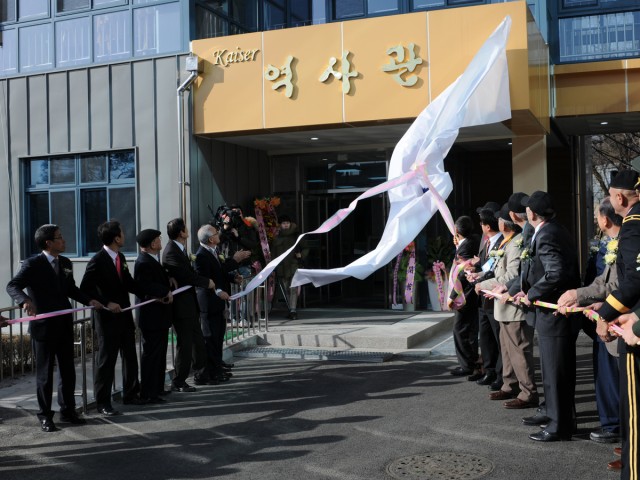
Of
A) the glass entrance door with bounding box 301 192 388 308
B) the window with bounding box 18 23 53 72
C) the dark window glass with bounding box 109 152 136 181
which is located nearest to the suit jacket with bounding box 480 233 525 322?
the glass entrance door with bounding box 301 192 388 308

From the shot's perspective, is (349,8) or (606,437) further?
(349,8)

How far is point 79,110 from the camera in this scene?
545 inches

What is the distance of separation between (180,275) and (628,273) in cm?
516

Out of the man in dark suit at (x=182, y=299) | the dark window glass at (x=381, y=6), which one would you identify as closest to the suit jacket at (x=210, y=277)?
the man in dark suit at (x=182, y=299)

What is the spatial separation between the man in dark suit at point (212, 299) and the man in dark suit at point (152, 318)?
3.00 ft

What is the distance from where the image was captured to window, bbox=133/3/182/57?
1350cm

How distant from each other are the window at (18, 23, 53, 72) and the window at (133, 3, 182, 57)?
1.93m

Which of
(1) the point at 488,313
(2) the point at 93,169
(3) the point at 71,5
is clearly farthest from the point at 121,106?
(1) the point at 488,313

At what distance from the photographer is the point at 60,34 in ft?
46.7

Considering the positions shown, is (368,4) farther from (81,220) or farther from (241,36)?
(81,220)

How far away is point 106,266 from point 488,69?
6.47m

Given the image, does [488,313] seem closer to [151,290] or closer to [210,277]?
[210,277]

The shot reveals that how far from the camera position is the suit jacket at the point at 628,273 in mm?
4457

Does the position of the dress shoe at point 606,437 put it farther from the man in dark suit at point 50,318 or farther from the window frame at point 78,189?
the window frame at point 78,189
